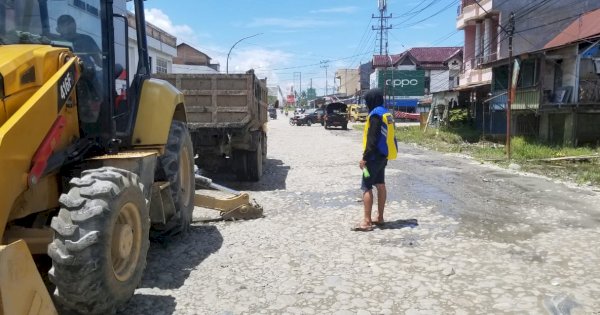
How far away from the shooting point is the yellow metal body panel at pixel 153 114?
17.5 ft

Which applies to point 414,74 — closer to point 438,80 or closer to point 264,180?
point 438,80

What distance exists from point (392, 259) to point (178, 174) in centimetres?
239

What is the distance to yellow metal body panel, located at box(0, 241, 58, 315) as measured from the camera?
2645 mm

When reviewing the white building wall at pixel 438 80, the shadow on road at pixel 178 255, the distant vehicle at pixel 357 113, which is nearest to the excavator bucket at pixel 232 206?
the shadow on road at pixel 178 255

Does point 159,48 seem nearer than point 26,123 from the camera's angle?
No

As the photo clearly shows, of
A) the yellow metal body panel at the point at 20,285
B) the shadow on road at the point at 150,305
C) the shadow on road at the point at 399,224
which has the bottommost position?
the shadow on road at the point at 150,305

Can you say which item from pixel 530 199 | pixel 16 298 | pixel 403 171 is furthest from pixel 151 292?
Result: pixel 403 171

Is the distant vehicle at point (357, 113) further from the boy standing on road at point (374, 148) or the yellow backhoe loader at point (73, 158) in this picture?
the yellow backhoe loader at point (73, 158)

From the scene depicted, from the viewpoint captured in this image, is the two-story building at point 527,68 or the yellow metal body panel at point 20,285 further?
the two-story building at point 527,68

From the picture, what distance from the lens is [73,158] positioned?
13.4 ft

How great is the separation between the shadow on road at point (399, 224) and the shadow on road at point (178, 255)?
207cm

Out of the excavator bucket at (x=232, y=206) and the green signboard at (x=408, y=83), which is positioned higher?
the green signboard at (x=408, y=83)

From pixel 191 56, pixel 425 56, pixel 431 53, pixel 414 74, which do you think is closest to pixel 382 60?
pixel 425 56

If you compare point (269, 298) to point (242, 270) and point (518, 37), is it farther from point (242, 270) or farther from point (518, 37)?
point (518, 37)
